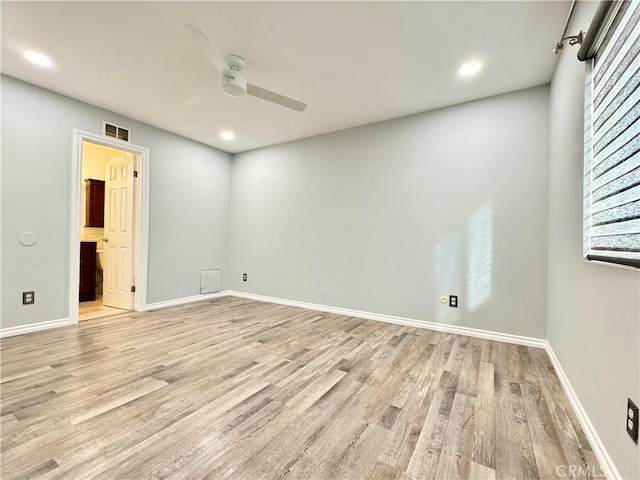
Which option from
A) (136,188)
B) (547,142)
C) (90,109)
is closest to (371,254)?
(547,142)

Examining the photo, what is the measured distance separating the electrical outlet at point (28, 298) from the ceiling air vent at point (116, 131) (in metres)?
1.97

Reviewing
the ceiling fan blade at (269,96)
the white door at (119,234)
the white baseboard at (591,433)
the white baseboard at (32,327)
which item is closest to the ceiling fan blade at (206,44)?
Result: the ceiling fan blade at (269,96)

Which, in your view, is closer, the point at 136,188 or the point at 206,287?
the point at 136,188

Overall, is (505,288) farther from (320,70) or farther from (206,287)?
(206,287)

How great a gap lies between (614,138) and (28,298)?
4.73m

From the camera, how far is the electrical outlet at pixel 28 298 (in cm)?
286

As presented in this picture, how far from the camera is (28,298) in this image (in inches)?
113

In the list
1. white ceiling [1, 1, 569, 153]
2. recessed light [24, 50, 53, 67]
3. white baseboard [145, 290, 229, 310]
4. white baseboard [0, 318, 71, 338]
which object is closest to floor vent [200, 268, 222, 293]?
white baseboard [145, 290, 229, 310]

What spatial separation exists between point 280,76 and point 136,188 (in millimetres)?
2606

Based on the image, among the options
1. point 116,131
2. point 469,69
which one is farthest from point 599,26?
point 116,131

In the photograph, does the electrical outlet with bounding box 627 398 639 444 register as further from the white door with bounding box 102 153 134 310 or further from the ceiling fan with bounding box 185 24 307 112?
the white door with bounding box 102 153 134 310

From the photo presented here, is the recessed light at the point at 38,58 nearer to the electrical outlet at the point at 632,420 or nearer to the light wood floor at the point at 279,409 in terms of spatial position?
the light wood floor at the point at 279,409

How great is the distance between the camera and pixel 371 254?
3.64 meters

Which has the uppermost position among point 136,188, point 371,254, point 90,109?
point 90,109
